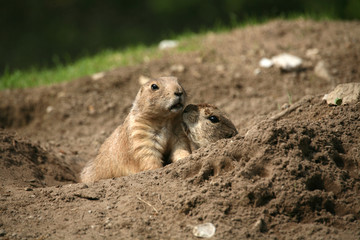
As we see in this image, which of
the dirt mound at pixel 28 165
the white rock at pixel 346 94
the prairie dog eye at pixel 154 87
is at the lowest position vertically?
the dirt mound at pixel 28 165

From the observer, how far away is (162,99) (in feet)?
15.8

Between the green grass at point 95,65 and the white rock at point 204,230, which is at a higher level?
the green grass at point 95,65

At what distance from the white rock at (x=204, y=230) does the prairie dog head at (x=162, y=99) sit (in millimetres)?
1565

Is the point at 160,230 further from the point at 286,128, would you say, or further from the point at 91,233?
the point at 286,128

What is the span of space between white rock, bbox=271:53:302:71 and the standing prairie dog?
359 centimetres

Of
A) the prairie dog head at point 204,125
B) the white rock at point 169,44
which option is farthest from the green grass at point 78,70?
the prairie dog head at point 204,125

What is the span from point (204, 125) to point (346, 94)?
1486 millimetres

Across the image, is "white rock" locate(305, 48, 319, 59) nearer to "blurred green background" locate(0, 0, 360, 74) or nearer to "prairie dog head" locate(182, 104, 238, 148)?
"prairie dog head" locate(182, 104, 238, 148)

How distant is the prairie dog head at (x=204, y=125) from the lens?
16.0 ft

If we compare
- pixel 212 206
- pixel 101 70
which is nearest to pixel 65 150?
pixel 101 70

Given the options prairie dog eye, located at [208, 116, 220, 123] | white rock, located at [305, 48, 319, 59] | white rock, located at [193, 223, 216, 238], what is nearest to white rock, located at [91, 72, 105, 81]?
white rock, located at [305, 48, 319, 59]

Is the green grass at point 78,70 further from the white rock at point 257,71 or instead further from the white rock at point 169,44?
the white rock at point 257,71

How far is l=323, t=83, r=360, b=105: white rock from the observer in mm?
4602

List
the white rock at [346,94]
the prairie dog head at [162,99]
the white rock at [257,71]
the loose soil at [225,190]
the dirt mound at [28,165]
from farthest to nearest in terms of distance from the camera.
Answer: the white rock at [257,71], the dirt mound at [28,165], the prairie dog head at [162,99], the white rock at [346,94], the loose soil at [225,190]
